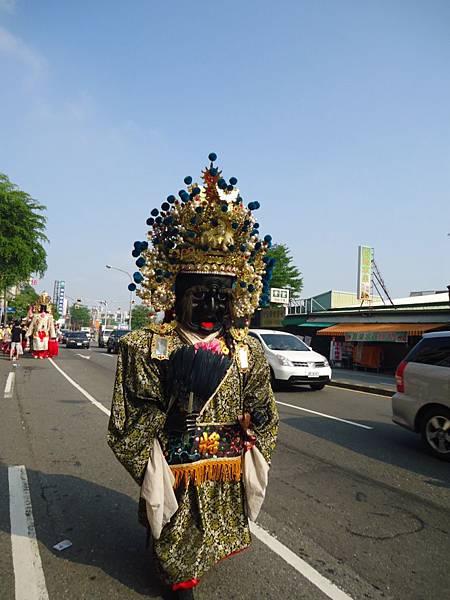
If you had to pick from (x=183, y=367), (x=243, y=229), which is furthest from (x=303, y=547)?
(x=243, y=229)

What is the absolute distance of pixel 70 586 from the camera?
114 inches

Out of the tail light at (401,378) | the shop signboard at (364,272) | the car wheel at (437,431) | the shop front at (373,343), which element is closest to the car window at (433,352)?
the tail light at (401,378)

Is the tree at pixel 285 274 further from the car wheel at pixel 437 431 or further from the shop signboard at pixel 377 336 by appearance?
the car wheel at pixel 437 431

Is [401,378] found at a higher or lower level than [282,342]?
lower

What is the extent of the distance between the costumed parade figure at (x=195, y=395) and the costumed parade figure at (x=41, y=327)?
19.8 m

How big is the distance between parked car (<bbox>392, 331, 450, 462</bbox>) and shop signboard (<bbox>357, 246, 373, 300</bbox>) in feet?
72.4

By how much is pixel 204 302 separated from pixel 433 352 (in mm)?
4635

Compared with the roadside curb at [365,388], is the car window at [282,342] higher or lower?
higher

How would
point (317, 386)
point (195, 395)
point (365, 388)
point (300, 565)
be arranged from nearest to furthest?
1. point (195, 395)
2. point (300, 565)
3. point (317, 386)
4. point (365, 388)

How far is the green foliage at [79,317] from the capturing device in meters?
141

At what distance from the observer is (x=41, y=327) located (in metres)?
21.6

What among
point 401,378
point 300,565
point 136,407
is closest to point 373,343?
point 401,378

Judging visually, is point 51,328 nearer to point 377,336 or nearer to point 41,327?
point 41,327

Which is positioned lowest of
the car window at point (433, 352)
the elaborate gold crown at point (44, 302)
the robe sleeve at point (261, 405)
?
the robe sleeve at point (261, 405)
